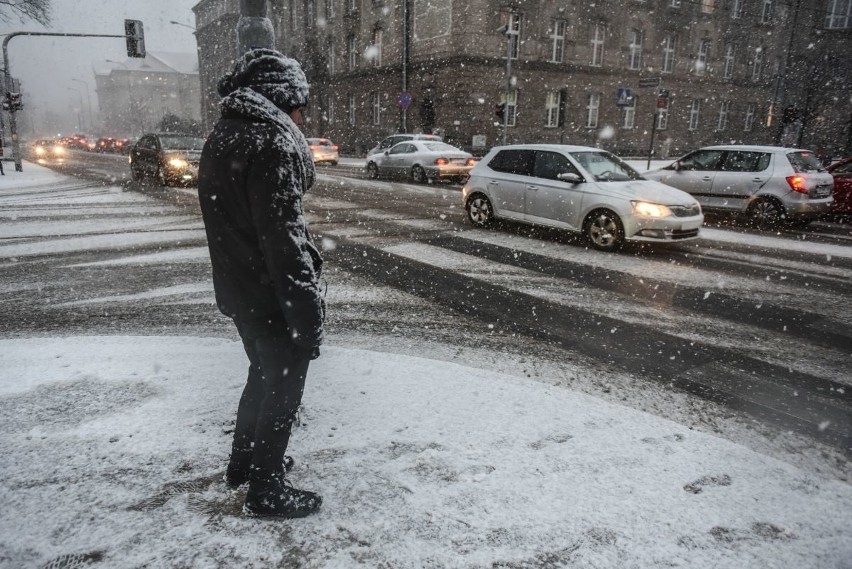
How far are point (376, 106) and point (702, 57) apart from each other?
2371cm

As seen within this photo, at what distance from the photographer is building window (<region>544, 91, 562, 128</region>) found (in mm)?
34312

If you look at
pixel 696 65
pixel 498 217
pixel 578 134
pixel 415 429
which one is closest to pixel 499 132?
pixel 578 134

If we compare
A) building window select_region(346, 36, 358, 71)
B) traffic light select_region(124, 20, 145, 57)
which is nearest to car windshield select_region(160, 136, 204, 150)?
traffic light select_region(124, 20, 145, 57)

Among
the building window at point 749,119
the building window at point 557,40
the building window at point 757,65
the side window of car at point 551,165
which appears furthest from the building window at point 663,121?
the side window of car at point 551,165

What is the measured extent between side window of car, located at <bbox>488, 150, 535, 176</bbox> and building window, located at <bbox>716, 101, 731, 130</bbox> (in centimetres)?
3871

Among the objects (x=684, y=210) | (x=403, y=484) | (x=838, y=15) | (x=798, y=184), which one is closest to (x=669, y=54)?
(x=838, y=15)

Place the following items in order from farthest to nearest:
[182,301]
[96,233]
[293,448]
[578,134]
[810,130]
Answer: [810,130], [578,134], [96,233], [182,301], [293,448]

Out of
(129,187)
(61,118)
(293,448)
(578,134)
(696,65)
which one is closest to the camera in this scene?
(293,448)

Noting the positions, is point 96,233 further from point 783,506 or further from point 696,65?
point 696,65

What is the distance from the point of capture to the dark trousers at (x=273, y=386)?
2.25 m

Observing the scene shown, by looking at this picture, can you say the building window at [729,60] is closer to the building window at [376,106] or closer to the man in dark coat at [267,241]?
the building window at [376,106]

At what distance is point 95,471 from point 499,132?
105 feet

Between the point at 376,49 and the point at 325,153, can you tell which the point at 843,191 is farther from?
the point at 376,49

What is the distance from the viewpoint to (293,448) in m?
2.96
